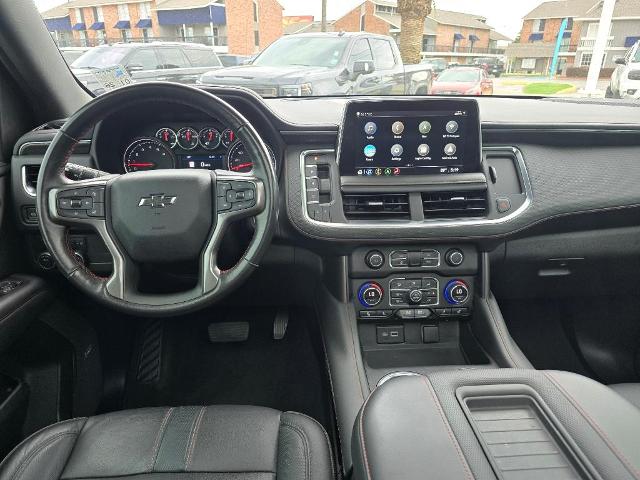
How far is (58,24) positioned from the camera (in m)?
2.03

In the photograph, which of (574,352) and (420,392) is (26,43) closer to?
(420,392)

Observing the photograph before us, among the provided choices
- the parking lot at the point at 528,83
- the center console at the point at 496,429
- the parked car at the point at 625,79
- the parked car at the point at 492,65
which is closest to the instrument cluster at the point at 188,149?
the center console at the point at 496,429

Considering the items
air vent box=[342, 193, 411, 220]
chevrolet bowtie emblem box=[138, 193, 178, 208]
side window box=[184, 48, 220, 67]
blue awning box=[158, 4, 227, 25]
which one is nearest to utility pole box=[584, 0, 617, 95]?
air vent box=[342, 193, 411, 220]

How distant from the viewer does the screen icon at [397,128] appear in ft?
5.70

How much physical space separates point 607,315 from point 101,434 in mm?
2221

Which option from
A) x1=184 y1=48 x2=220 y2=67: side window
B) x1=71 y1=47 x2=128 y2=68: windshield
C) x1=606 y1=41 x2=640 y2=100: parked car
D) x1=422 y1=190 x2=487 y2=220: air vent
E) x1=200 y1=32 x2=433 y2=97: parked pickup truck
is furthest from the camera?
x1=184 y1=48 x2=220 y2=67: side window

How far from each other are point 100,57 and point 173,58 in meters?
1.20

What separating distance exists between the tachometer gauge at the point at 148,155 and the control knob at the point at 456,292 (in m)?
1.20

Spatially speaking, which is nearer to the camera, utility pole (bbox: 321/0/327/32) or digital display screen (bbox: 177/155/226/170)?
digital display screen (bbox: 177/155/226/170)

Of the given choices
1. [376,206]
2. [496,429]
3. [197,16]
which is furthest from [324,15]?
[197,16]

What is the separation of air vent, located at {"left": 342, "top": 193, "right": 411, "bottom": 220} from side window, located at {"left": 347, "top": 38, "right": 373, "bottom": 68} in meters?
3.11

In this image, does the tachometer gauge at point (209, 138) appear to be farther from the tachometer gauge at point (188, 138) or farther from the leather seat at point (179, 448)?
the leather seat at point (179, 448)

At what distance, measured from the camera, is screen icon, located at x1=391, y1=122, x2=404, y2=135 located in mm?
1737

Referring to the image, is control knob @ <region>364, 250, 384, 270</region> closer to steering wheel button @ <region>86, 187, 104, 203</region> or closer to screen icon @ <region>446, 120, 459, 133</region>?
screen icon @ <region>446, 120, 459, 133</region>
